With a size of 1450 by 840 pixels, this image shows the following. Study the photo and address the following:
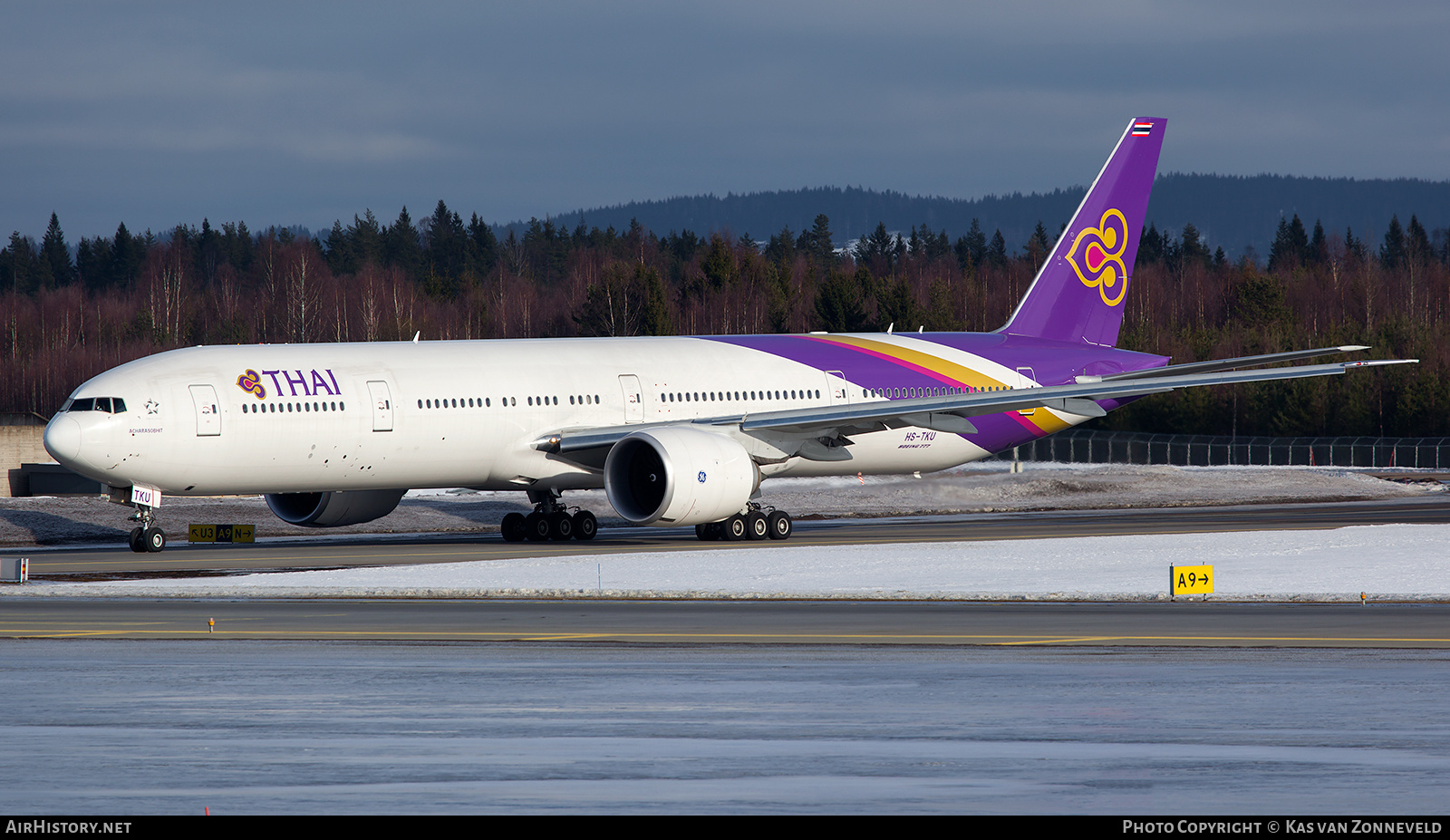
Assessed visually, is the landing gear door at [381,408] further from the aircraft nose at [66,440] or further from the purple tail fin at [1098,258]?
the purple tail fin at [1098,258]

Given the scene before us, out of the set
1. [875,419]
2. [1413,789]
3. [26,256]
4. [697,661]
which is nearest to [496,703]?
[697,661]

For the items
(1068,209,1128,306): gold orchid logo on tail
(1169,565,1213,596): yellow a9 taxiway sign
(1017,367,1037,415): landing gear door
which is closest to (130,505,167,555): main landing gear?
(1017,367,1037,415): landing gear door

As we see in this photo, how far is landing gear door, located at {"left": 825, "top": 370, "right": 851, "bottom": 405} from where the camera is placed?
3688 centimetres

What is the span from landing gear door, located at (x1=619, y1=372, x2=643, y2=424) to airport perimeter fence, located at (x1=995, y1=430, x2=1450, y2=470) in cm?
3995

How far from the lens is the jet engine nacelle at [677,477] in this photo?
31.6 m

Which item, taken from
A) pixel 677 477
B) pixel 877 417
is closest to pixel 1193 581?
pixel 677 477

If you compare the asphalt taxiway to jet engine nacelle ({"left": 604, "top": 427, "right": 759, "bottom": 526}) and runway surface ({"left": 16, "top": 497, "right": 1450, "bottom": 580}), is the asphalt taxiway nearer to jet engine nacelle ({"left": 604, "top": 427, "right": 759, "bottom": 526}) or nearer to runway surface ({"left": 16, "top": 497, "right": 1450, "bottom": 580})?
runway surface ({"left": 16, "top": 497, "right": 1450, "bottom": 580})

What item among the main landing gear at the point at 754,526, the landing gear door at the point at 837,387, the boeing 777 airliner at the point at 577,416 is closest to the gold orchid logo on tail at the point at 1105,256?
the boeing 777 airliner at the point at 577,416

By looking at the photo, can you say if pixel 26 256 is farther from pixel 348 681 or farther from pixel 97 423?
pixel 348 681

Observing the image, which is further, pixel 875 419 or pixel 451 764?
pixel 875 419

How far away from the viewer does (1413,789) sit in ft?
30.4

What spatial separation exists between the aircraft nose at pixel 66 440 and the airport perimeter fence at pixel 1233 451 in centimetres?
4809

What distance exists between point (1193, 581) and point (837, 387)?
1569cm

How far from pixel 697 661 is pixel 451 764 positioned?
18.8 feet
